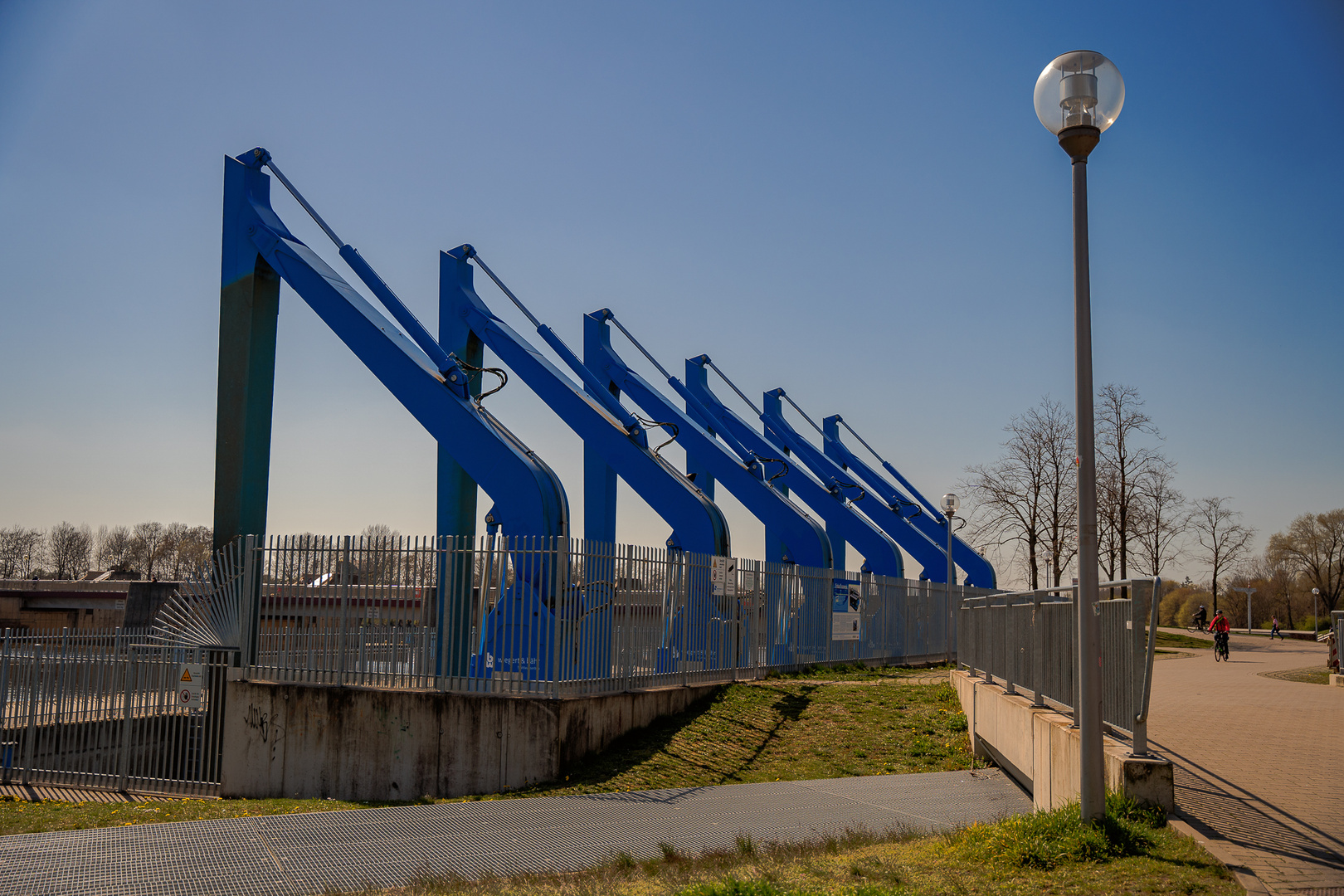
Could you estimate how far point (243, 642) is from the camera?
1330 centimetres

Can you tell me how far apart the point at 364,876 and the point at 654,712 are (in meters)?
7.36

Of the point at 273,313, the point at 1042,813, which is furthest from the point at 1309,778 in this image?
the point at 273,313

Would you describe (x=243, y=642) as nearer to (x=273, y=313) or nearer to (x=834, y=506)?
(x=273, y=313)

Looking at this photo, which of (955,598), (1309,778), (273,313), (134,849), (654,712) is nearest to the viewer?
(134,849)

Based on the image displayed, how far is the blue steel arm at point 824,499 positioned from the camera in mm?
28375

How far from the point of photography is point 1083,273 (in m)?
6.93

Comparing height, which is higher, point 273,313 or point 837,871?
point 273,313

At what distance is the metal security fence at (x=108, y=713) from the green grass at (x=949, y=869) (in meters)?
9.02

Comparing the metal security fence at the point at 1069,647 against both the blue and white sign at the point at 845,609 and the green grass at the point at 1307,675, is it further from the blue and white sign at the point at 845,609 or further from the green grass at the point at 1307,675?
the green grass at the point at 1307,675

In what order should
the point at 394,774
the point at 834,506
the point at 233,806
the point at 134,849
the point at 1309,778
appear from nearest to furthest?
the point at 134,849 → the point at 1309,778 → the point at 233,806 → the point at 394,774 → the point at 834,506

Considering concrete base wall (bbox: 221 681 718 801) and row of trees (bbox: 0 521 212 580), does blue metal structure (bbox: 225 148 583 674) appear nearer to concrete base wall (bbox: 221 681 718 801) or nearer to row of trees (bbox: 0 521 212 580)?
concrete base wall (bbox: 221 681 718 801)

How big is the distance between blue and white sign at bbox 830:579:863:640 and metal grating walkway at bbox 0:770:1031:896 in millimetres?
10890

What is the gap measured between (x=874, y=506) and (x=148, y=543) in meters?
106

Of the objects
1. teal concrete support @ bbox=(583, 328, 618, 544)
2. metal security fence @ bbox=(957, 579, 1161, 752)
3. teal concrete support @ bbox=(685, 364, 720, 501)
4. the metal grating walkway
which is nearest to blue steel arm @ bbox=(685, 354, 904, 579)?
teal concrete support @ bbox=(685, 364, 720, 501)
